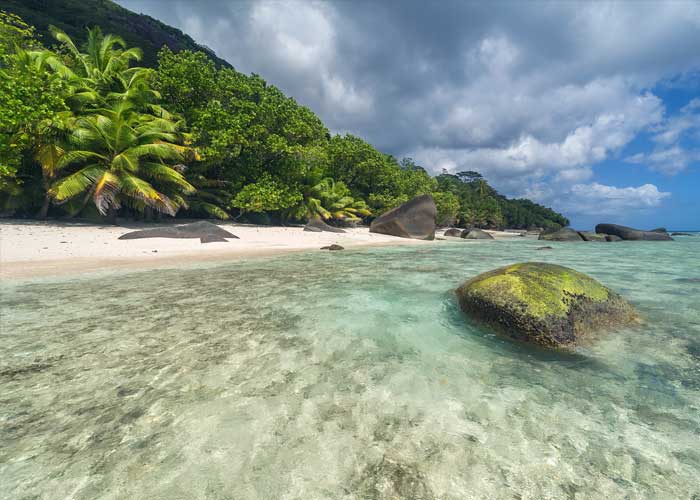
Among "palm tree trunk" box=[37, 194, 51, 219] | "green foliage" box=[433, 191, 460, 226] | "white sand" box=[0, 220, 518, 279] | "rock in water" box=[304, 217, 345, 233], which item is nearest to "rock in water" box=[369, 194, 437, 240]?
"rock in water" box=[304, 217, 345, 233]

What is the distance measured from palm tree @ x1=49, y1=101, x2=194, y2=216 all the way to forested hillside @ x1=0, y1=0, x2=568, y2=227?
0.18 ft

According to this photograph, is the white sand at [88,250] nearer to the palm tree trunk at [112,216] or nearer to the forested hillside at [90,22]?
the palm tree trunk at [112,216]

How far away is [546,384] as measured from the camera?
274 cm

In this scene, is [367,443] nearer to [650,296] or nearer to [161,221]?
[650,296]

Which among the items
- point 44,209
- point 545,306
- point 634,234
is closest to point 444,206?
point 634,234

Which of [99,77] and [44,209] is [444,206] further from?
[44,209]

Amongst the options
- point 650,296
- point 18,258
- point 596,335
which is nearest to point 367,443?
point 596,335

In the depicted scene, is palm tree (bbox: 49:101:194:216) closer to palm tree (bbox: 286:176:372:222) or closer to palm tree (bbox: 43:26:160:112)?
palm tree (bbox: 43:26:160:112)

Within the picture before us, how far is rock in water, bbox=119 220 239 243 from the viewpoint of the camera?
12297 millimetres

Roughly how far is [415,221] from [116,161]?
19611 millimetres

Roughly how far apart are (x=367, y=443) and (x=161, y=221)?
21.5 m

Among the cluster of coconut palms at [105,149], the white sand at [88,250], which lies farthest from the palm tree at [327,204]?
the white sand at [88,250]

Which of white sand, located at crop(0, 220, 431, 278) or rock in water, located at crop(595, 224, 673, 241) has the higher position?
rock in water, located at crop(595, 224, 673, 241)

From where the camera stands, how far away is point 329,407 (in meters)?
2.36
